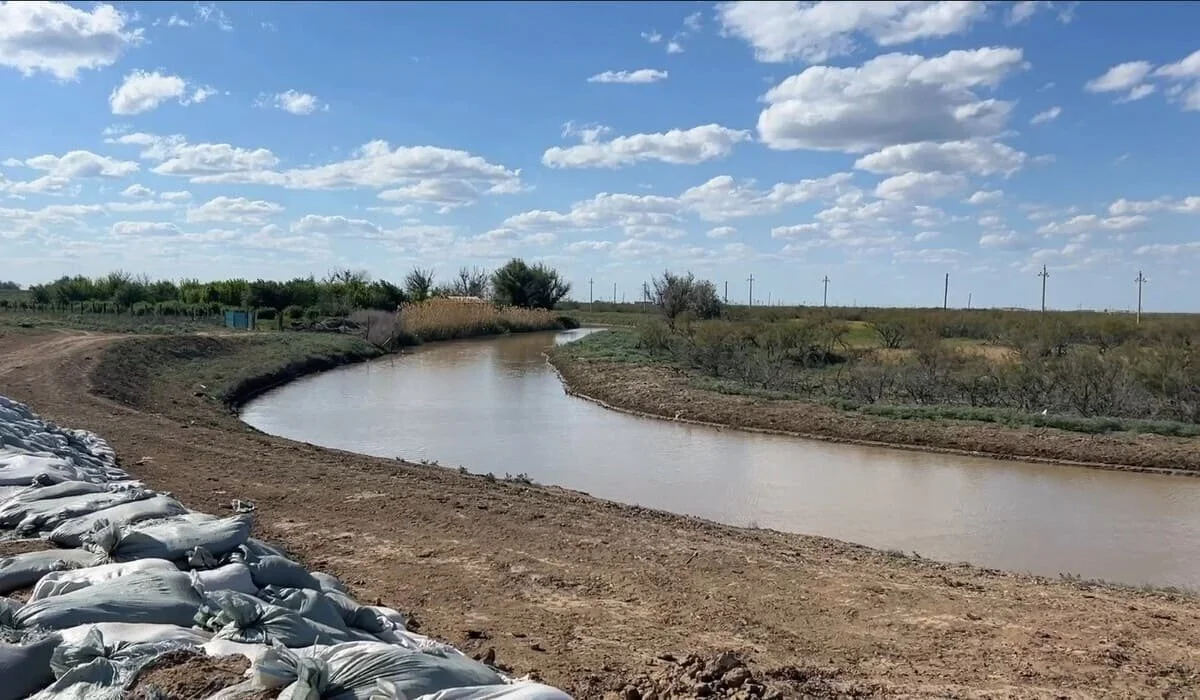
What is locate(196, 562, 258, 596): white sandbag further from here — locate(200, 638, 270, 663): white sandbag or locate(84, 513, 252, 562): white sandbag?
locate(200, 638, 270, 663): white sandbag

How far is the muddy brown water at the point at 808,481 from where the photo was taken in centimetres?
1045

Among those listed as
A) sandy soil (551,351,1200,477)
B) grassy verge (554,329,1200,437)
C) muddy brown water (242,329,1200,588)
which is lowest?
muddy brown water (242,329,1200,588)

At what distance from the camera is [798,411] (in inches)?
758

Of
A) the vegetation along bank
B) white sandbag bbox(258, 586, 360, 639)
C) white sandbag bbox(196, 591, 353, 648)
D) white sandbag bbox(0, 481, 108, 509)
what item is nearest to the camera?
white sandbag bbox(196, 591, 353, 648)

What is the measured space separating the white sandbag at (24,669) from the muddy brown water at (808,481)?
8.13 m

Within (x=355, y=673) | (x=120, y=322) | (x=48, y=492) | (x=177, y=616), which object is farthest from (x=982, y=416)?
(x=120, y=322)

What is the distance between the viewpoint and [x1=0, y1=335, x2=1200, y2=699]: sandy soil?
4.88 m

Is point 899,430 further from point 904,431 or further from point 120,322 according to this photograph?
point 120,322

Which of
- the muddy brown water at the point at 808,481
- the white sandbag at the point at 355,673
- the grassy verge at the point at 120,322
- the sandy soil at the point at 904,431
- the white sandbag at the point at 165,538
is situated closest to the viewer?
the white sandbag at the point at 355,673

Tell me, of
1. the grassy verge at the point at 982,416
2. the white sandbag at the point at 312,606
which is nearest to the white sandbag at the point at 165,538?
the white sandbag at the point at 312,606

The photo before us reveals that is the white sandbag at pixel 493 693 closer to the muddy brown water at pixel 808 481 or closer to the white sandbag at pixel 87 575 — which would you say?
the white sandbag at pixel 87 575

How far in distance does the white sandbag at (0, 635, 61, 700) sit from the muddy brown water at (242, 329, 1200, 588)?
320 inches

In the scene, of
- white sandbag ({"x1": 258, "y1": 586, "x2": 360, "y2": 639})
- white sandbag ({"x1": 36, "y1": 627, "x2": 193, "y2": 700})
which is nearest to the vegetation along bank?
white sandbag ({"x1": 258, "y1": 586, "x2": 360, "y2": 639})

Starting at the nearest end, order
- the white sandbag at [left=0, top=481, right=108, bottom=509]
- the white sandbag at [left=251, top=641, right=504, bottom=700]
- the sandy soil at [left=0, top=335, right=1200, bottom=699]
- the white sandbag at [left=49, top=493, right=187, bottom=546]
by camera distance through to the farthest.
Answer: the white sandbag at [left=251, top=641, right=504, bottom=700], the sandy soil at [left=0, top=335, right=1200, bottom=699], the white sandbag at [left=49, top=493, right=187, bottom=546], the white sandbag at [left=0, top=481, right=108, bottom=509]
